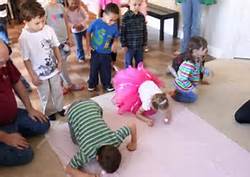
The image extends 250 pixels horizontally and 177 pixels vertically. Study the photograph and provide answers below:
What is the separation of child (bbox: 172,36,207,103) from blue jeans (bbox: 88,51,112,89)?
0.55 m

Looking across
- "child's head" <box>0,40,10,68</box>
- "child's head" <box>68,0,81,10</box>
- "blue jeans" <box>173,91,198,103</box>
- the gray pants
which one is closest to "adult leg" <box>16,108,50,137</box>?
the gray pants

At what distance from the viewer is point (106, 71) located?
2482 mm

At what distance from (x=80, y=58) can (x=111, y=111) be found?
3.29ft

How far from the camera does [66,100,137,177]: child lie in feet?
5.01

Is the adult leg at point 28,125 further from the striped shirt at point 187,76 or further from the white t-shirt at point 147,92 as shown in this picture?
the striped shirt at point 187,76

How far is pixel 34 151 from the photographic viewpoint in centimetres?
190

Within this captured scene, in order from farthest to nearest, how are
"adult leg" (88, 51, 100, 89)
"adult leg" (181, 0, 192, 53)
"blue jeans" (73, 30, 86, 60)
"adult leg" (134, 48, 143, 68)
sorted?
1. "adult leg" (181, 0, 192, 53)
2. "blue jeans" (73, 30, 86, 60)
3. "adult leg" (134, 48, 143, 68)
4. "adult leg" (88, 51, 100, 89)

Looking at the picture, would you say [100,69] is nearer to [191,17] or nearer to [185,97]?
[185,97]

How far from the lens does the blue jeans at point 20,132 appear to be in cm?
172

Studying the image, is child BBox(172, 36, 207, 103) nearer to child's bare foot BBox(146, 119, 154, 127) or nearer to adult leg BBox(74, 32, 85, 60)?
child's bare foot BBox(146, 119, 154, 127)

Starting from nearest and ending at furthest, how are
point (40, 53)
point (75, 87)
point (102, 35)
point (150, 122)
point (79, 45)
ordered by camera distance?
point (40, 53) < point (150, 122) < point (102, 35) < point (75, 87) < point (79, 45)

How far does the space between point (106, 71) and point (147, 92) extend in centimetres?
59

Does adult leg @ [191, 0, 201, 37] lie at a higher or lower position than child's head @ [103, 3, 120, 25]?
lower

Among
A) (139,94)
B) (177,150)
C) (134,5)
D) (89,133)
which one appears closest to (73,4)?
(134,5)
